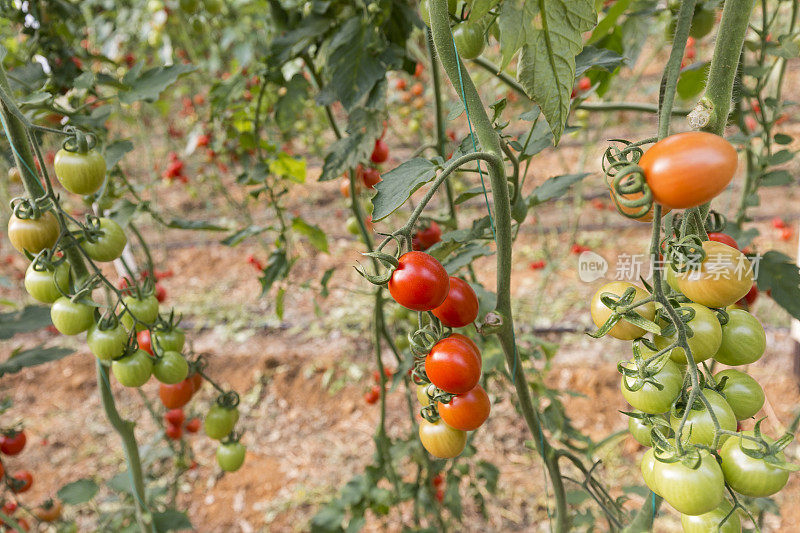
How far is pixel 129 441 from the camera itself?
102cm

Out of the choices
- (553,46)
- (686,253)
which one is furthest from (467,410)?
(553,46)

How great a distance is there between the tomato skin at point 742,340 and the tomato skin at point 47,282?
34.4 inches

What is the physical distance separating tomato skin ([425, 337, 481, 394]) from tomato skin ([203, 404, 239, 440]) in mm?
678

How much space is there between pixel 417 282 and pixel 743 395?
0.35m

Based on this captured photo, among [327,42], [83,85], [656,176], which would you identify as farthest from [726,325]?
[83,85]

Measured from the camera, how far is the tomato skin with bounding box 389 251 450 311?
497mm

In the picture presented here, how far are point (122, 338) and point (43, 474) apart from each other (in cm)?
191

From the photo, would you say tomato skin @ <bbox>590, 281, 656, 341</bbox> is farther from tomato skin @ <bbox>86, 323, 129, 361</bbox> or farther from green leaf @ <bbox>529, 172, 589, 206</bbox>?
tomato skin @ <bbox>86, 323, 129, 361</bbox>

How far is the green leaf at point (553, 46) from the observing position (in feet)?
1.50

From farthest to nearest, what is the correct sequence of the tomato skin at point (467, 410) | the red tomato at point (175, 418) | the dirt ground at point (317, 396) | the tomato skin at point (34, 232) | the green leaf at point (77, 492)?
the dirt ground at point (317, 396)
the red tomato at point (175, 418)
the green leaf at point (77, 492)
the tomato skin at point (34, 232)
the tomato skin at point (467, 410)

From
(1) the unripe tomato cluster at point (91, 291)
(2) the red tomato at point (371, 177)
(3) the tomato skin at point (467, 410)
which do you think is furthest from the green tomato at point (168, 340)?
(2) the red tomato at point (371, 177)

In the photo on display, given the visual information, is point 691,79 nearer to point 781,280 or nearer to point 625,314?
point 781,280

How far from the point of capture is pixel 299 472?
2119 mm

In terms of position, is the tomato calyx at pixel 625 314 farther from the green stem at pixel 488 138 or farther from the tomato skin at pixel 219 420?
the tomato skin at pixel 219 420
